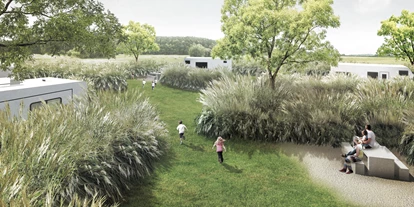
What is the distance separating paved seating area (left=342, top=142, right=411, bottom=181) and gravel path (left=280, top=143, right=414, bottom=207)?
0.55ft

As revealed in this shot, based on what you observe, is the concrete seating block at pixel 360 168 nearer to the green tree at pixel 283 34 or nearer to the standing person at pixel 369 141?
the standing person at pixel 369 141

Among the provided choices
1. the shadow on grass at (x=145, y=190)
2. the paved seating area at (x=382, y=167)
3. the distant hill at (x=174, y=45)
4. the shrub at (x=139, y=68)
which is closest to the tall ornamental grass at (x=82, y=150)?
the shadow on grass at (x=145, y=190)

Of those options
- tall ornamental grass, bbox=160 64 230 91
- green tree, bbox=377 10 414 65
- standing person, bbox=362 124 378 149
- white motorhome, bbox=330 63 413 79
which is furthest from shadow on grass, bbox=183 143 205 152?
green tree, bbox=377 10 414 65

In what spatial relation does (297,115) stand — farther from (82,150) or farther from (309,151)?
(82,150)

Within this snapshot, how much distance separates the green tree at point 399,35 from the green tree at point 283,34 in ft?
55.7

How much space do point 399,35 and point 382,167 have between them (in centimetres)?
2663

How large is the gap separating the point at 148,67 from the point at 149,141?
21673 mm

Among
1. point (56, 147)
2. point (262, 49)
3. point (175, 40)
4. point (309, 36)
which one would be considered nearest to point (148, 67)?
point (262, 49)

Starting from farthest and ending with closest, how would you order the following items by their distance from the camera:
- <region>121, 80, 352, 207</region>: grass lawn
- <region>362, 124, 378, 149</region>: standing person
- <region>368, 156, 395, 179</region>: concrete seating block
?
<region>362, 124, 378, 149</region>: standing person, <region>368, 156, 395, 179</region>: concrete seating block, <region>121, 80, 352, 207</region>: grass lawn

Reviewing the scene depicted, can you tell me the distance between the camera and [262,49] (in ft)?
52.5

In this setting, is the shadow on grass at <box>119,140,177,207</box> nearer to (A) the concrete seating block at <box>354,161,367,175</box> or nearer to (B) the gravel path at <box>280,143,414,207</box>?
(B) the gravel path at <box>280,143,414,207</box>

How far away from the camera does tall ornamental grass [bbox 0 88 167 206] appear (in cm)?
430

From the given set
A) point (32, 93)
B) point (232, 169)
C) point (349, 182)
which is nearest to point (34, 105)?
point (32, 93)

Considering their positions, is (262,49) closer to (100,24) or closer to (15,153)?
(100,24)
